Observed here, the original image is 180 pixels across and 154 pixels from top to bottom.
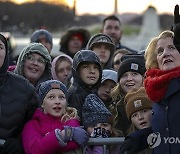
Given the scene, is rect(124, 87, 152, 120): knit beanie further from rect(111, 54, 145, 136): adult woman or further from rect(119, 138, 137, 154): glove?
rect(119, 138, 137, 154): glove

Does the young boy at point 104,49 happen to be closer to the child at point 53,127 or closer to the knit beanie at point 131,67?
the knit beanie at point 131,67

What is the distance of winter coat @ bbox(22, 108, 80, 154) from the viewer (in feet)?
13.9

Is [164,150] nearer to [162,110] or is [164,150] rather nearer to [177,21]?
[162,110]

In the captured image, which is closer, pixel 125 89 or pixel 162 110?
pixel 162 110

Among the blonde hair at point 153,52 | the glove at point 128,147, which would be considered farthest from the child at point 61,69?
the glove at point 128,147

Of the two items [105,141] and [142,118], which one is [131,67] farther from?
[105,141]

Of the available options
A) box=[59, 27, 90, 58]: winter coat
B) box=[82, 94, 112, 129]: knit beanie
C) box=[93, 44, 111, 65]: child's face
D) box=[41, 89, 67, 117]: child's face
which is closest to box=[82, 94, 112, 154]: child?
box=[82, 94, 112, 129]: knit beanie

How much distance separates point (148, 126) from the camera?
4555mm

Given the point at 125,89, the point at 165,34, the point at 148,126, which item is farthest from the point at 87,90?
the point at 165,34

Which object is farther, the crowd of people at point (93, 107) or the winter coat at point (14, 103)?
the winter coat at point (14, 103)

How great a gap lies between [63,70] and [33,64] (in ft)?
3.04

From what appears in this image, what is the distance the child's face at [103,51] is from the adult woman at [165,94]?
7.43ft

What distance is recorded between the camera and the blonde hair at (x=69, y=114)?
454 centimetres

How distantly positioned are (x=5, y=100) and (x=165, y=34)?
1423 mm
